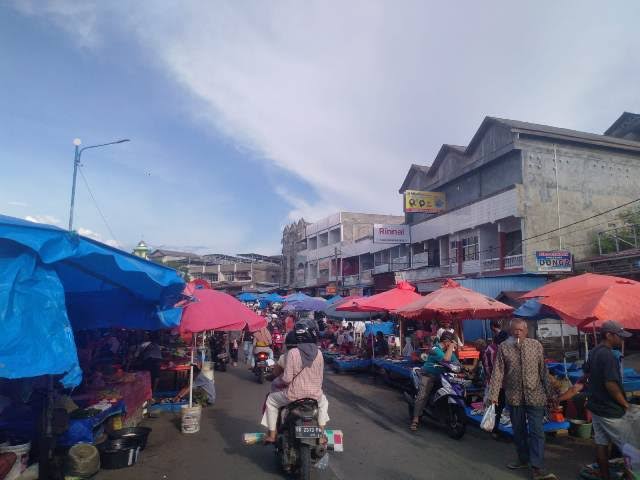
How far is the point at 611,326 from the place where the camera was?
190 inches

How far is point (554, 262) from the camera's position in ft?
61.8

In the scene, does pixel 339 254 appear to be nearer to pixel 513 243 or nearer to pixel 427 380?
pixel 513 243

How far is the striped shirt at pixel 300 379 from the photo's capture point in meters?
5.03

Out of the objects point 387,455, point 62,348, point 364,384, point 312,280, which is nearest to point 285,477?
point 387,455

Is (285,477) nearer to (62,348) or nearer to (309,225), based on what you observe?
(62,348)

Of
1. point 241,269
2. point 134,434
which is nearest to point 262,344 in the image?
point 134,434

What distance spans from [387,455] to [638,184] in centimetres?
2536

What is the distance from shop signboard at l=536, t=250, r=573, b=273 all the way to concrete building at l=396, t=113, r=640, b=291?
1.21m

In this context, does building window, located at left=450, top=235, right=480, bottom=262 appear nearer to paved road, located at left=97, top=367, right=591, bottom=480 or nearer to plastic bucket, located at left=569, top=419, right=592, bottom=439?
paved road, located at left=97, top=367, right=591, bottom=480

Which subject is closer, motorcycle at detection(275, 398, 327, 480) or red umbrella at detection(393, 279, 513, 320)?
motorcycle at detection(275, 398, 327, 480)

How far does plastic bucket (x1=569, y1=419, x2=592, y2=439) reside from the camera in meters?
6.72

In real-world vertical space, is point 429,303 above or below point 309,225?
below

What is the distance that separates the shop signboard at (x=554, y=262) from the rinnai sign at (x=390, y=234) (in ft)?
40.4

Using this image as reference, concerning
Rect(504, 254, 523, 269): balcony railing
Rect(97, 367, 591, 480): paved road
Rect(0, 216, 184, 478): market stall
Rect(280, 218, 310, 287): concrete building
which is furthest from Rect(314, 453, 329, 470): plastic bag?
Rect(280, 218, 310, 287): concrete building
